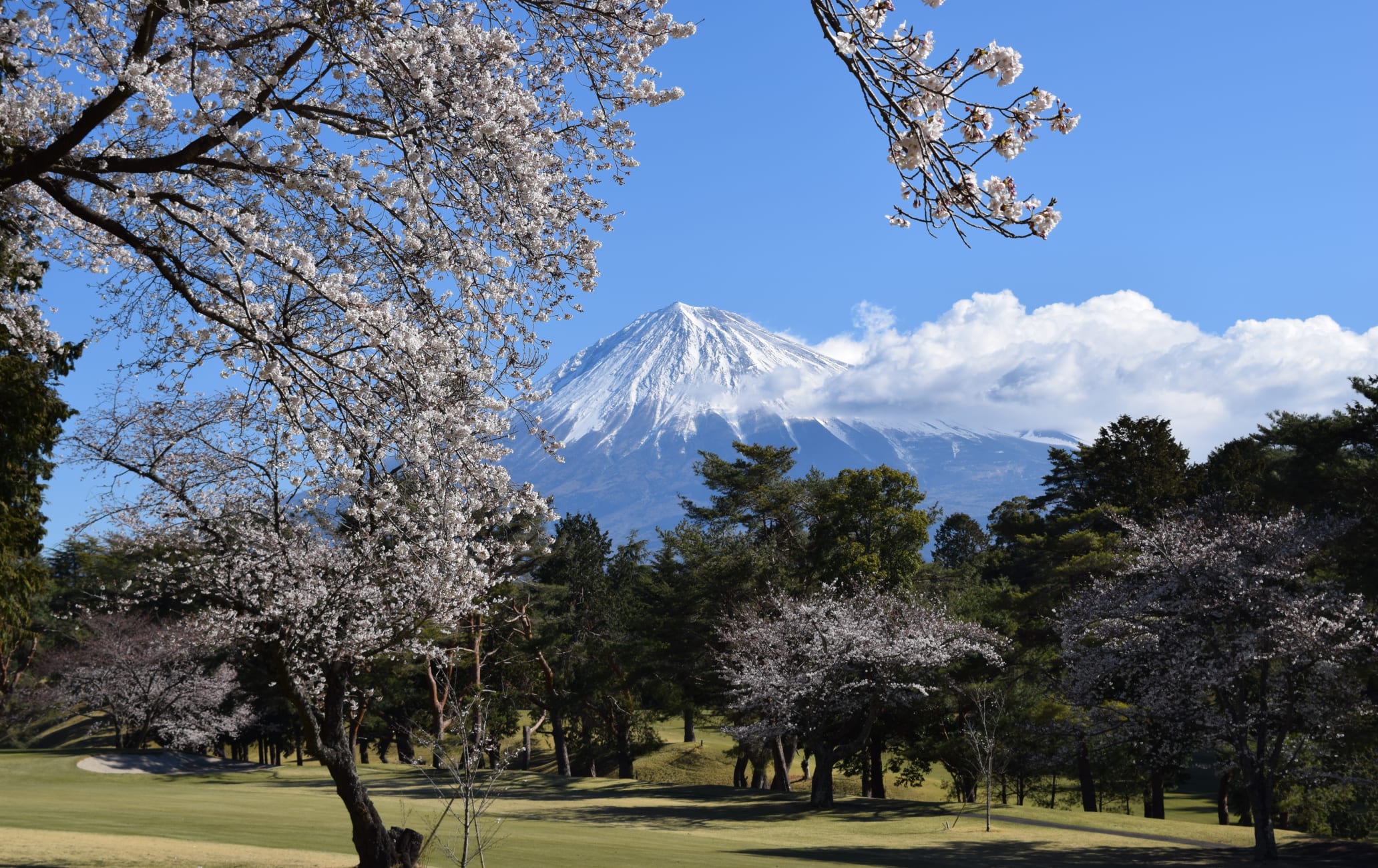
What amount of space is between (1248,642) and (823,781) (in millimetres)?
12764

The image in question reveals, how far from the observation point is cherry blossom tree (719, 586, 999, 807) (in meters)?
26.7

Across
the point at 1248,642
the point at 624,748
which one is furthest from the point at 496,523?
the point at 624,748

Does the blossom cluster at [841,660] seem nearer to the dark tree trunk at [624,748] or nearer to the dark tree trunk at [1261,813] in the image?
the dark tree trunk at [1261,813]

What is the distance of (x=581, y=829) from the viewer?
918 inches

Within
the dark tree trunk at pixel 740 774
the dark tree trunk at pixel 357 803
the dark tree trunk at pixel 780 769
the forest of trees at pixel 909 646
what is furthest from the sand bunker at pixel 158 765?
the dark tree trunk at pixel 357 803

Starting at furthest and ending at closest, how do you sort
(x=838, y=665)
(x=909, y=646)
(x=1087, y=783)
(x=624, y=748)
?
(x=624, y=748) < (x=1087, y=783) < (x=838, y=665) < (x=909, y=646)

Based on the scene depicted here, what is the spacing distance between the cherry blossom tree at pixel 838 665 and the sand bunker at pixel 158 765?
21557 mm

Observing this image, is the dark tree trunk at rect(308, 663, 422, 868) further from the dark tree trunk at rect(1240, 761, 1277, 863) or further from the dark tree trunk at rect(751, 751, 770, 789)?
the dark tree trunk at rect(751, 751, 770, 789)

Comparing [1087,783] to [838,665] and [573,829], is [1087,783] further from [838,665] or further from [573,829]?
[573,829]

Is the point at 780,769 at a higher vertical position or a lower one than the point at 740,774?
higher

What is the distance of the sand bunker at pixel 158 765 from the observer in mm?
35312

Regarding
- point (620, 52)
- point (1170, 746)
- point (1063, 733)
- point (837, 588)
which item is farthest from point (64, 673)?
point (620, 52)

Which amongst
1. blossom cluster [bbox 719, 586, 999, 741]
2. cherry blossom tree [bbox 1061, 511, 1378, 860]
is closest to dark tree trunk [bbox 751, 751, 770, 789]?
blossom cluster [bbox 719, 586, 999, 741]

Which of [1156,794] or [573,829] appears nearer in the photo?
[573,829]
